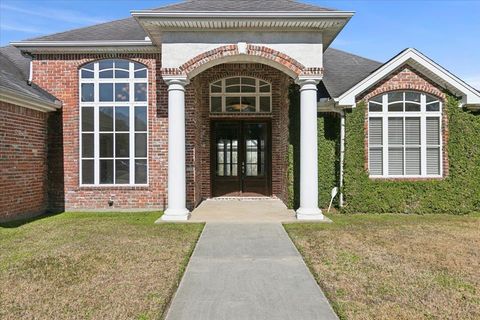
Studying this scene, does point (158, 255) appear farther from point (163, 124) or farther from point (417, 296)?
point (163, 124)

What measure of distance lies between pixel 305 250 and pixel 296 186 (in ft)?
13.4

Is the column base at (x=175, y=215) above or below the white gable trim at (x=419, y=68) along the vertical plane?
below

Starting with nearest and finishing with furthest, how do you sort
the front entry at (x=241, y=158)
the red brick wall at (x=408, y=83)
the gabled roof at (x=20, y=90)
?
the gabled roof at (x=20, y=90) < the red brick wall at (x=408, y=83) < the front entry at (x=241, y=158)

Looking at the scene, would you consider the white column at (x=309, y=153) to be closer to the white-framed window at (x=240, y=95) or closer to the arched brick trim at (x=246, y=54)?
the arched brick trim at (x=246, y=54)

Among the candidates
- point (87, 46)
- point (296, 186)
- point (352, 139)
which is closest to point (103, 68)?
point (87, 46)

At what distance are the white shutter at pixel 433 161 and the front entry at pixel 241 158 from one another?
15.4 feet

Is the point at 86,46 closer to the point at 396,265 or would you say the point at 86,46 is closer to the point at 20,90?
the point at 20,90

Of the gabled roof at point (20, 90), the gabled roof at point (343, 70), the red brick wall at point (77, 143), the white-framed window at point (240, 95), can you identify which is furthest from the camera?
the white-framed window at point (240, 95)

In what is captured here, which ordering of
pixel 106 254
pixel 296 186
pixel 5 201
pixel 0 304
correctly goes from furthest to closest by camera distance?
pixel 296 186
pixel 5 201
pixel 106 254
pixel 0 304

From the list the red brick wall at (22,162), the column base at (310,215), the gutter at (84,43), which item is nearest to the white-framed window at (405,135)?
the column base at (310,215)

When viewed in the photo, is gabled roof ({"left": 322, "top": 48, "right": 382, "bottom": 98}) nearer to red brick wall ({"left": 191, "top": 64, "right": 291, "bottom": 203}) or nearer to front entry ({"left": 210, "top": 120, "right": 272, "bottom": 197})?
red brick wall ({"left": 191, "top": 64, "right": 291, "bottom": 203})

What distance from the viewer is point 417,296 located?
3.86m

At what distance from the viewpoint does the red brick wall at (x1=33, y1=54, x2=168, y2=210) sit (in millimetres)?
9836

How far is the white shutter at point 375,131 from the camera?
9.50 m
